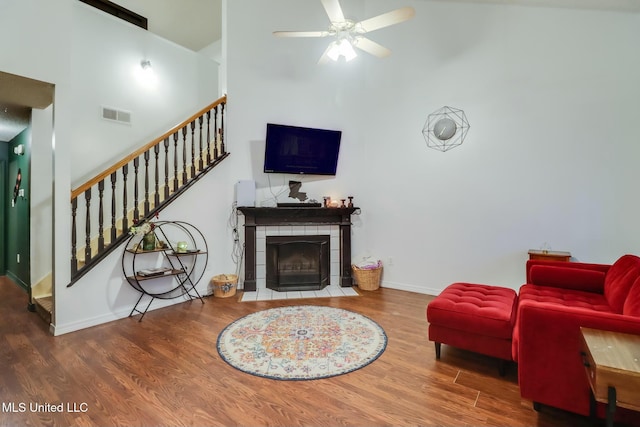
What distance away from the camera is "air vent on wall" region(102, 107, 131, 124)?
4.36 meters

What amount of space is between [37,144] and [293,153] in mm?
3088

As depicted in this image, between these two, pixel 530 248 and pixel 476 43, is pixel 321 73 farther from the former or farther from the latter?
pixel 530 248

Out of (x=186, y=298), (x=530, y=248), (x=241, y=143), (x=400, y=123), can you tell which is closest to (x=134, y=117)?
(x=241, y=143)

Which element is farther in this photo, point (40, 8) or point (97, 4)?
point (97, 4)

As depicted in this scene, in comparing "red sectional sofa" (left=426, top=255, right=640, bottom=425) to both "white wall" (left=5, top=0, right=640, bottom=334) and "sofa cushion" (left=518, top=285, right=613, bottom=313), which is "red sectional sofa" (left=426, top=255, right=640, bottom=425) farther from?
"white wall" (left=5, top=0, right=640, bottom=334)

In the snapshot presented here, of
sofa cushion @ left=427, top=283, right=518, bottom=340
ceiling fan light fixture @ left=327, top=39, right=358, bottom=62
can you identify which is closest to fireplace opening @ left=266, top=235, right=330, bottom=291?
sofa cushion @ left=427, top=283, right=518, bottom=340

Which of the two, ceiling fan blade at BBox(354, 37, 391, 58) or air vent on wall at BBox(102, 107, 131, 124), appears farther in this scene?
air vent on wall at BBox(102, 107, 131, 124)

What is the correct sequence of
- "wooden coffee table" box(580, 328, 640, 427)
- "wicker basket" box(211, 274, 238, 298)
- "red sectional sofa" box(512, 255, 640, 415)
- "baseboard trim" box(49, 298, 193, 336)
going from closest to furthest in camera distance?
"wooden coffee table" box(580, 328, 640, 427) → "red sectional sofa" box(512, 255, 640, 415) → "baseboard trim" box(49, 298, 193, 336) → "wicker basket" box(211, 274, 238, 298)

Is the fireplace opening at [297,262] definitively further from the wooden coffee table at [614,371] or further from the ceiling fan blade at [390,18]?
the wooden coffee table at [614,371]

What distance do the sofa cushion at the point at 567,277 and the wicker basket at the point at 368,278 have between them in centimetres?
192

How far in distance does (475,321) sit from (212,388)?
1905mm

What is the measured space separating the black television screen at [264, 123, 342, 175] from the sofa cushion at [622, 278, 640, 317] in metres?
3.43

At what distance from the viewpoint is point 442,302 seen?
2.50m

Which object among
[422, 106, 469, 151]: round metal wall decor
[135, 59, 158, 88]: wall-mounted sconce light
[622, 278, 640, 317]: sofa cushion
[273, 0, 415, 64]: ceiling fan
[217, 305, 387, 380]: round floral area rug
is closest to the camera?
[622, 278, 640, 317]: sofa cushion
